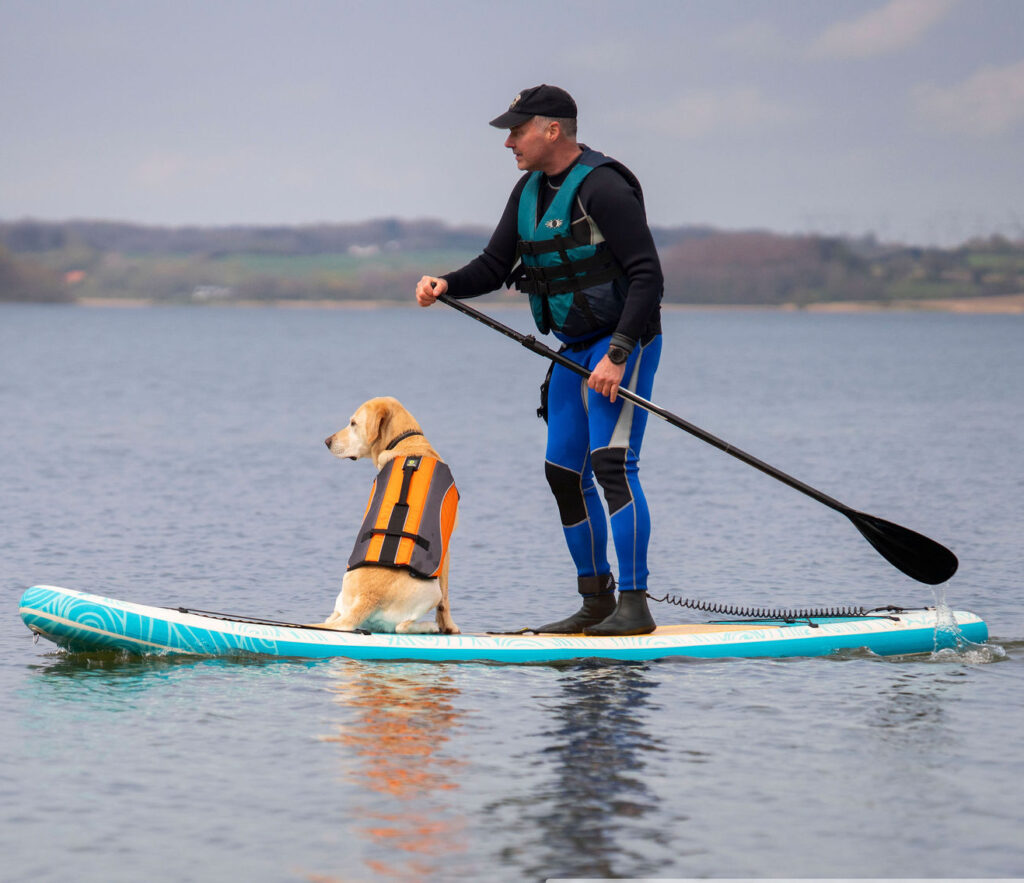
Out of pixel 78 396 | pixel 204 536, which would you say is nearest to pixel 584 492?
pixel 204 536

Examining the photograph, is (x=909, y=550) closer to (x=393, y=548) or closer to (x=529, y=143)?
(x=393, y=548)

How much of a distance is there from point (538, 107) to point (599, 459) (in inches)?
73.0

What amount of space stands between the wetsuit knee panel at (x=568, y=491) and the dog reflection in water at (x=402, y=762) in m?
1.19

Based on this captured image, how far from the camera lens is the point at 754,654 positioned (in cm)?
820

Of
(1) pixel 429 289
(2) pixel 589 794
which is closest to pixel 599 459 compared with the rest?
(1) pixel 429 289

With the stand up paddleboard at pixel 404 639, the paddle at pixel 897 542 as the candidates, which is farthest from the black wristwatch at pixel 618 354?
the stand up paddleboard at pixel 404 639

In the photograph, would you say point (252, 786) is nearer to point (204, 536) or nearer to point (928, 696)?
point (928, 696)

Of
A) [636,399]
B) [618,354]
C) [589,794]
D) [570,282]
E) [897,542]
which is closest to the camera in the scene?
[589,794]

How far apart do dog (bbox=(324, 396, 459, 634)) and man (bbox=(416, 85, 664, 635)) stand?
2.36 feet

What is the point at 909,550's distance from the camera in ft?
27.4

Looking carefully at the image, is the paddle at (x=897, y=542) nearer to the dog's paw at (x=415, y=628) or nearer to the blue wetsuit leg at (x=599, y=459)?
the blue wetsuit leg at (x=599, y=459)

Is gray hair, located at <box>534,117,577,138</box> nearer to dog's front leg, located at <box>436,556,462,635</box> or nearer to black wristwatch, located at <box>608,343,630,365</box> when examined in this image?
black wristwatch, located at <box>608,343,630,365</box>

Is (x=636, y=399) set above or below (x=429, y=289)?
below

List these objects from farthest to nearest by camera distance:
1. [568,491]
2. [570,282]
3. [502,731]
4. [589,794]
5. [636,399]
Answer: [568,491], [570,282], [636,399], [502,731], [589,794]
